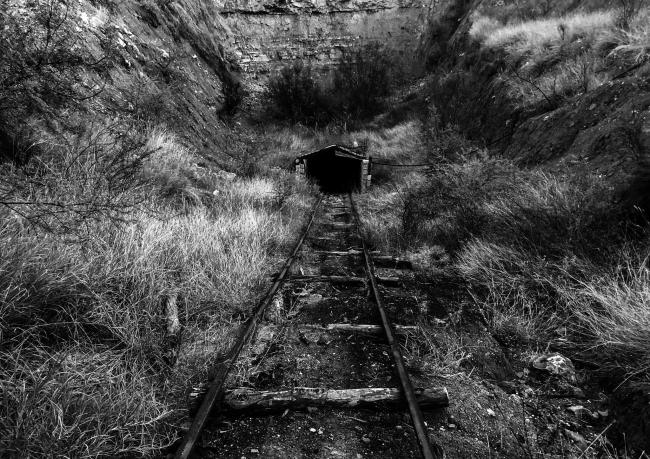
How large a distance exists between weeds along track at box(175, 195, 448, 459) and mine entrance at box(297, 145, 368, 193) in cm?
1241

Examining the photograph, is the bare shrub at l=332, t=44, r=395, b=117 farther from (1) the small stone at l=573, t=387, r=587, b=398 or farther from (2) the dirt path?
(1) the small stone at l=573, t=387, r=587, b=398

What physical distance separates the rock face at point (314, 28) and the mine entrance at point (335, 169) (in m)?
11.5

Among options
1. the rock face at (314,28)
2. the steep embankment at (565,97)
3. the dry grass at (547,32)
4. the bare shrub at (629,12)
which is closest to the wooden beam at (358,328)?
the steep embankment at (565,97)

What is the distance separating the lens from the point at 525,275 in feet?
15.1

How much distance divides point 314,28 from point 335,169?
16.1 meters

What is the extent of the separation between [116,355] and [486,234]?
508cm

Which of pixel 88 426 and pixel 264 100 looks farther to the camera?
pixel 264 100

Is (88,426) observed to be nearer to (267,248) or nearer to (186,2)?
(267,248)

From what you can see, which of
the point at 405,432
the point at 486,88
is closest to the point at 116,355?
the point at 405,432

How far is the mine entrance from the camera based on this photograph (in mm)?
17047

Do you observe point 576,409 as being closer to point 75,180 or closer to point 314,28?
point 75,180

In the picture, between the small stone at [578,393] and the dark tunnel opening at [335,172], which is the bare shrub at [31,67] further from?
the dark tunnel opening at [335,172]

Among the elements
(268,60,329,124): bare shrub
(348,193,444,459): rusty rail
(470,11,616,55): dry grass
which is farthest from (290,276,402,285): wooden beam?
(268,60,329,124): bare shrub

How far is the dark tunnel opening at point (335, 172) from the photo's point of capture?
67.5 feet
